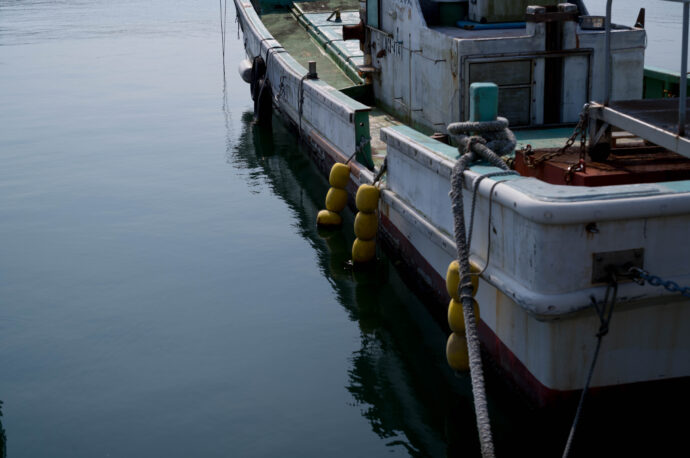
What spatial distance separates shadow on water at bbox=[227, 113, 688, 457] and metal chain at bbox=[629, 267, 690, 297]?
3.13 feet

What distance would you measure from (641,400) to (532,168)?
7.23 ft

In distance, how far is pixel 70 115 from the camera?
19.3m

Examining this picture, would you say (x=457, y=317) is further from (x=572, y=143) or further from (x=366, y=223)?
(x=366, y=223)

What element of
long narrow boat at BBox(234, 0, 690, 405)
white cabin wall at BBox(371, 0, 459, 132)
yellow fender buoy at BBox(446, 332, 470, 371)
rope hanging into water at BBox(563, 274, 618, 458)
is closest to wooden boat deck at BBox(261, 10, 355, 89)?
long narrow boat at BBox(234, 0, 690, 405)

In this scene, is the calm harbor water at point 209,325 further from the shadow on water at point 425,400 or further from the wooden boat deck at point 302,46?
the wooden boat deck at point 302,46

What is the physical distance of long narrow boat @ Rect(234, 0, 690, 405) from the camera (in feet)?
16.2

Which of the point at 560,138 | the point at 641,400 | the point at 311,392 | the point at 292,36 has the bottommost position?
the point at 311,392

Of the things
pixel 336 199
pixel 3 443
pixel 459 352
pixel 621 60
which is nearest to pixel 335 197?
pixel 336 199

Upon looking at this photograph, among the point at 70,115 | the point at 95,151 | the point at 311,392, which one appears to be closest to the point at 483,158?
the point at 311,392

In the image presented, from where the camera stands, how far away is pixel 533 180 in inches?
212

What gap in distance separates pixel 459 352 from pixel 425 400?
612mm

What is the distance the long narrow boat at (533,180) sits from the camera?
495 cm

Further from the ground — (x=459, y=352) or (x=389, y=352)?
(x=459, y=352)

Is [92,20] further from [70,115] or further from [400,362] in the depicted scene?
[400,362]
